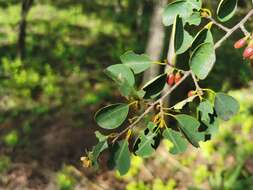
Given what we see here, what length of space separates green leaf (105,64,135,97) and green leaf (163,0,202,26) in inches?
6.5

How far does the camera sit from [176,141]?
1344 mm

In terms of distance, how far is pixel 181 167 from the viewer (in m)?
5.50

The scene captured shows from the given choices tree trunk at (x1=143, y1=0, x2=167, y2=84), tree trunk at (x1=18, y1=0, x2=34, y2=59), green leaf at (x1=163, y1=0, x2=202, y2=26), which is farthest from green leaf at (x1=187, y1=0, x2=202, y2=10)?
tree trunk at (x1=18, y1=0, x2=34, y2=59)

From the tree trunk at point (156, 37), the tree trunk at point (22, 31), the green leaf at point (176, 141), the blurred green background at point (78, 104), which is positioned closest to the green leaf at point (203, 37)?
the green leaf at point (176, 141)

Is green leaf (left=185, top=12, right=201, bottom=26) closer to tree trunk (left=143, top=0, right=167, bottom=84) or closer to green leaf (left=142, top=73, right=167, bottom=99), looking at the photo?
green leaf (left=142, top=73, right=167, bottom=99)

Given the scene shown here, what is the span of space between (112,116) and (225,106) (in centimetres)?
28

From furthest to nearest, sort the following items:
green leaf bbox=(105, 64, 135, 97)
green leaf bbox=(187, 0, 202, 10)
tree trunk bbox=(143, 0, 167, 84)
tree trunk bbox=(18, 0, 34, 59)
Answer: tree trunk bbox=(18, 0, 34, 59)
tree trunk bbox=(143, 0, 167, 84)
green leaf bbox=(187, 0, 202, 10)
green leaf bbox=(105, 64, 135, 97)

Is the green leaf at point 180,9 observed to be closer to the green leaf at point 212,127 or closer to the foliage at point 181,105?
the foliage at point 181,105

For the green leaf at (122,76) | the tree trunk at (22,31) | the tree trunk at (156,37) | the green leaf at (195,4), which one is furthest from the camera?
the tree trunk at (22,31)

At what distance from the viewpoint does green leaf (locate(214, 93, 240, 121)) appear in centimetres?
130

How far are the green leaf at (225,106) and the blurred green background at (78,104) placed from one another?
2106mm

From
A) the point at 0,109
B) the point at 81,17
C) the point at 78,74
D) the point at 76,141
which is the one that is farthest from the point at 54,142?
the point at 81,17

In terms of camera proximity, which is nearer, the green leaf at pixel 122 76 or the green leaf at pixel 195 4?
the green leaf at pixel 122 76

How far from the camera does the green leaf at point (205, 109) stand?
133 centimetres
